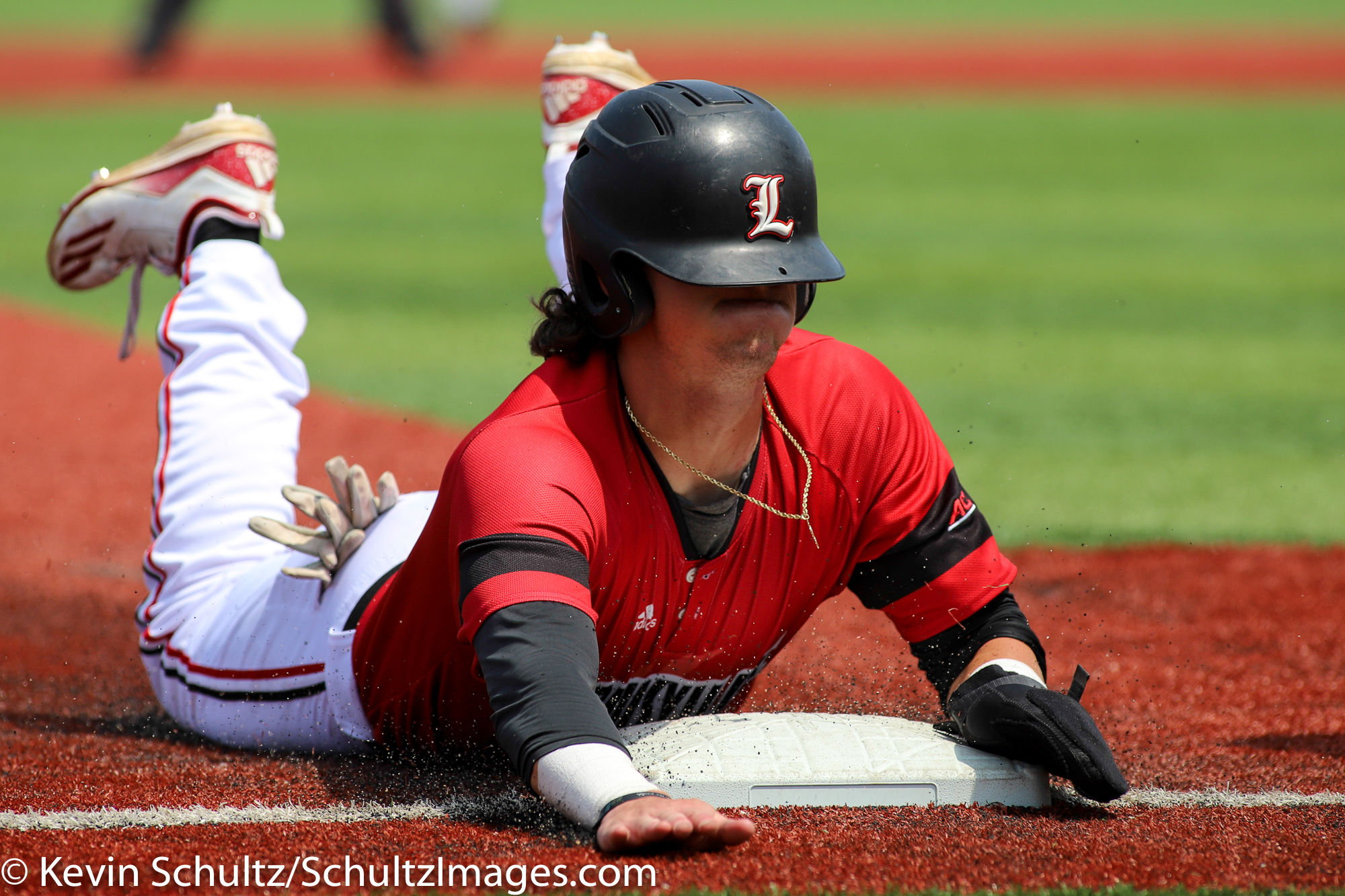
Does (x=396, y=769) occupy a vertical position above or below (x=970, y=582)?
below

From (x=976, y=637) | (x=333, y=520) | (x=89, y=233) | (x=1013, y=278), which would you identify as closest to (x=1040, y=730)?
(x=976, y=637)

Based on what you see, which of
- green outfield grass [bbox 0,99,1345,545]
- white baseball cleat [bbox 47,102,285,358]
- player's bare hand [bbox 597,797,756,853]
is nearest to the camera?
player's bare hand [bbox 597,797,756,853]

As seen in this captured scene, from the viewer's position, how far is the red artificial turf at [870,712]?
2.08m

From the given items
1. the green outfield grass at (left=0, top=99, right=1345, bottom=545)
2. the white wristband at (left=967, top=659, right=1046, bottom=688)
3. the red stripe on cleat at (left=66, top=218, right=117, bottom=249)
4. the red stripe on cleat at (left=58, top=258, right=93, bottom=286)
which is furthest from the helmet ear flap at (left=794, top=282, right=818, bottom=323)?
the green outfield grass at (left=0, top=99, right=1345, bottom=545)

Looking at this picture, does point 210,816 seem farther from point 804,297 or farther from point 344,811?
point 804,297

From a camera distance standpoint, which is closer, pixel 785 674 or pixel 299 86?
pixel 785 674

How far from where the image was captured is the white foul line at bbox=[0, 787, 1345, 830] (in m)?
2.29

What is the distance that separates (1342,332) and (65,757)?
817 cm

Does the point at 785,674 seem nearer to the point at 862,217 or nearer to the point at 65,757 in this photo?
the point at 65,757

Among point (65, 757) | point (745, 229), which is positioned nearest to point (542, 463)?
point (745, 229)

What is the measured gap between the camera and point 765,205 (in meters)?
2.21

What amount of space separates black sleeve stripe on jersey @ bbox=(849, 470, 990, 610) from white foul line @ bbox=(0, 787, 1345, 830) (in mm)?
432

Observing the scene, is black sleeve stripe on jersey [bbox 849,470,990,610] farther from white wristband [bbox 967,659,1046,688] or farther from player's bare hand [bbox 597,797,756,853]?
player's bare hand [bbox 597,797,756,853]

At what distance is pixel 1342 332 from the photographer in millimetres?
8828
